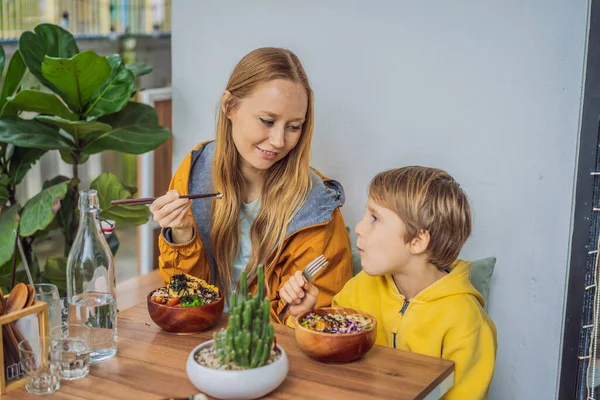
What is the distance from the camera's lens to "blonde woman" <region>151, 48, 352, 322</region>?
5.97 ft

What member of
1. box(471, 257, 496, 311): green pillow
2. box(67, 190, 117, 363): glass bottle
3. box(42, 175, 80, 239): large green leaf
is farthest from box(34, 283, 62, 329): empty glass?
box(42, 175, 80, 239): large green leaf

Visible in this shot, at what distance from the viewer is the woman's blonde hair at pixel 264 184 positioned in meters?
1.84

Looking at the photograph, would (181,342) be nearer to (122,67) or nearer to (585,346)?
(585,346)

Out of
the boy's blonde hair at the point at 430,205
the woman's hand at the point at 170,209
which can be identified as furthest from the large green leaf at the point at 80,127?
the boy's blonde hair at the point at 430,205

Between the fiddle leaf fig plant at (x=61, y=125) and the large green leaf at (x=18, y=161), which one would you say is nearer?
the fiddle leaf fig plant at (x=61, y=125)

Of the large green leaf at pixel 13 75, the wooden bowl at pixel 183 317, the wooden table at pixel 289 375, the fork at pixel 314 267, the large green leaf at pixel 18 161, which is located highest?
the large green leaf at pixel 13 75

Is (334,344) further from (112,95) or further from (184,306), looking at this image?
(112,95)

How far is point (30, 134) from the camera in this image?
245cm

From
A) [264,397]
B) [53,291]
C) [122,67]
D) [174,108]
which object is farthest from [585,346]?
[122,67]

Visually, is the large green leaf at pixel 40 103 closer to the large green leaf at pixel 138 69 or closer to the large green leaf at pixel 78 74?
the large green leaf at pixel 78 74

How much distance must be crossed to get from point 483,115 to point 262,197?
2.08 feet

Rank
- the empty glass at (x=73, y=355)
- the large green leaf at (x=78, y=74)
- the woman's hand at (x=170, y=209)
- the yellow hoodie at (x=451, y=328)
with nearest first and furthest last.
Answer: the empty glass at (x=73, y=355) < the yellow hoodie at (x=451, y=328) < the woman's hand at (x=170, y=209) < the large green leaf at (x=78, y=74)

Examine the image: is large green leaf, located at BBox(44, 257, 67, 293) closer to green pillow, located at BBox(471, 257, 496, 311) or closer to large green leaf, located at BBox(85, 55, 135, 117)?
large green leaf, located at BBox(85, 55, 135, 117)

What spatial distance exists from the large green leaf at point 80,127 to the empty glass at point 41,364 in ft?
4.23
